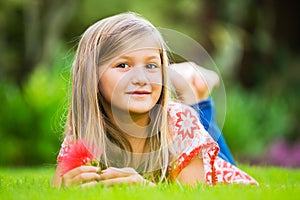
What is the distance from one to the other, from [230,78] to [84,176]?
1307 centimetres

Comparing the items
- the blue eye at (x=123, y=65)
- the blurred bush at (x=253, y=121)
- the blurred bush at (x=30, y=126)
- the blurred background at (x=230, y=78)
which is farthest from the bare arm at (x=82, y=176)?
the blurred bush at (x=253, y=121)

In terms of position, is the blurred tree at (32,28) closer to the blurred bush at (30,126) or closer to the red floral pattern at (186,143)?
the blurred bush at (30,126)

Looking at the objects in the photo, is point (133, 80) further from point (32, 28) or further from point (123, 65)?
point (32, 28)

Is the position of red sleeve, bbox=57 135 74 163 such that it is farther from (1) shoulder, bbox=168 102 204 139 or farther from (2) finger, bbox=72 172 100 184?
(1) shoulder, bbox=168 102 204 139

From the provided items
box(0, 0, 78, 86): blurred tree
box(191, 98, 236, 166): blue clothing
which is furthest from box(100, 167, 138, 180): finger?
box(0, 0, 78, 86): blurred tree

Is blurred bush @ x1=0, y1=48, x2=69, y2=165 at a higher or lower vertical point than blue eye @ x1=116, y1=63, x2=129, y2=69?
lower

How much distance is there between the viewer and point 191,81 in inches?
180

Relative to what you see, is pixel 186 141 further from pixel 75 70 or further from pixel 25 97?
pixel 25 97

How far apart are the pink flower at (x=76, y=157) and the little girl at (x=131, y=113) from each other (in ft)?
0.06

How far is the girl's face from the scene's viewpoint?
331cm

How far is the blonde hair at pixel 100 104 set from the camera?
336 centimetres

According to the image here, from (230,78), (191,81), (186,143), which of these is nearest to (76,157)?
(186,143)

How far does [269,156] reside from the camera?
11992 mm

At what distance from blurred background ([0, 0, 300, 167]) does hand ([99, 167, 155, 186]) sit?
3.89 meters
